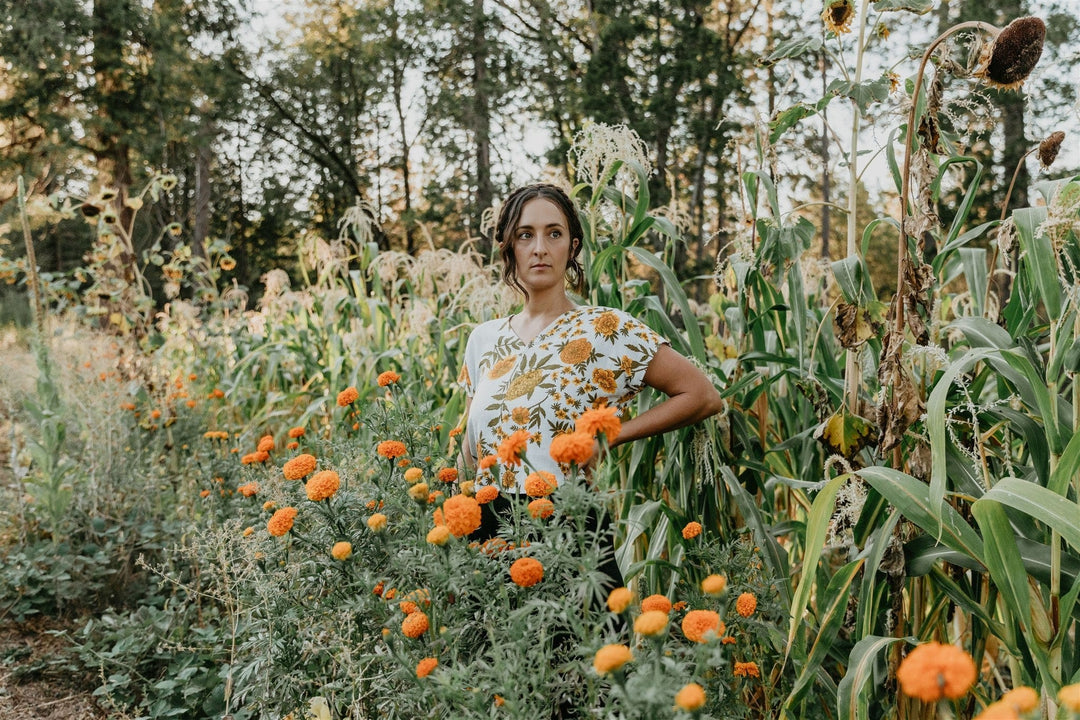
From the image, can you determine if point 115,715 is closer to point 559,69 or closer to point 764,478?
point 764,478

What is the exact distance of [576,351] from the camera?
167cm

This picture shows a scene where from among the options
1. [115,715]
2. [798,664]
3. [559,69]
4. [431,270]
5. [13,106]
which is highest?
[559,69]

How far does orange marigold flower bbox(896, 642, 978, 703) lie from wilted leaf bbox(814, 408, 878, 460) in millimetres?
870

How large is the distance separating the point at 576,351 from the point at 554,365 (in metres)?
0.06

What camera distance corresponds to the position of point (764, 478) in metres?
2.24

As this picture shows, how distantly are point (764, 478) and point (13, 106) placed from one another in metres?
11.5

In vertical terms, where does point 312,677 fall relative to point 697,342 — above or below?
below

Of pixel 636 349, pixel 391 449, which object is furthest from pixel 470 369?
pixel 391 449

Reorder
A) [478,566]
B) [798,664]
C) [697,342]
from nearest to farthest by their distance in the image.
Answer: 1. [478,566]
2. [798,664]
3. [697,342]

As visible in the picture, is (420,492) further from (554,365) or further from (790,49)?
(790,49)

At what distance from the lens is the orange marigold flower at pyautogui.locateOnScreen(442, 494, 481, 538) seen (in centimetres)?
102

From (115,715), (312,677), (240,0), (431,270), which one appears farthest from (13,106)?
(312,677)

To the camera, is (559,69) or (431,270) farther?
(559,69)

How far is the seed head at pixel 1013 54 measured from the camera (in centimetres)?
111
